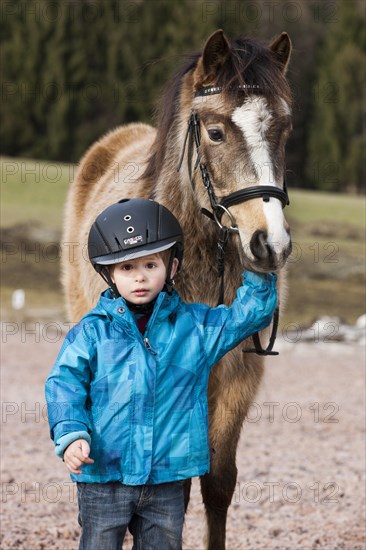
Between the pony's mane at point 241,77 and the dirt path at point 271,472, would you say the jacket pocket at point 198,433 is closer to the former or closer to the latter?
the pony's mane at point 241,77

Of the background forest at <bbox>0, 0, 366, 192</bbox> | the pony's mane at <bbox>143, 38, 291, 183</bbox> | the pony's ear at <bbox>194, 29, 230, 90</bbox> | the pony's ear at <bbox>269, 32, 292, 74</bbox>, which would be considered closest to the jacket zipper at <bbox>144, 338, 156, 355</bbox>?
the pony's mane at <bbox>143, 38, 291, 183</bbox>

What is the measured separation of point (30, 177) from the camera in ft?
71.0

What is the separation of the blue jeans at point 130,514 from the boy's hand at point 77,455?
0.64 feet

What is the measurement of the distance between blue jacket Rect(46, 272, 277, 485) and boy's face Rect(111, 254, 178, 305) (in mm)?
38

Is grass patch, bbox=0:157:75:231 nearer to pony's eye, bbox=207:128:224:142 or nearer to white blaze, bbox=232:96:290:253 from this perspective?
pony's eye, bbox=207:128:224:142

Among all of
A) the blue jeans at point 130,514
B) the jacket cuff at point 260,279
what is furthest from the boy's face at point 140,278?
the blue jeans at point 130,514

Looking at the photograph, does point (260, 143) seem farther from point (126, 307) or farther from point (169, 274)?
point (126, 307)

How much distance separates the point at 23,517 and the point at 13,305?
10259 mm

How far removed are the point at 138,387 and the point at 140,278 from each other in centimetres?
36

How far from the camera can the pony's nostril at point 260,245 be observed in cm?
304

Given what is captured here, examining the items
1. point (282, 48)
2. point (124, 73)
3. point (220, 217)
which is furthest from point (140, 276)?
point (124, 73)

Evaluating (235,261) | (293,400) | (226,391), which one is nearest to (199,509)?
(226,391)

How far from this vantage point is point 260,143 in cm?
334

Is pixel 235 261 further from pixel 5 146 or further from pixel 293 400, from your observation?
pixel 5 146
